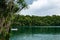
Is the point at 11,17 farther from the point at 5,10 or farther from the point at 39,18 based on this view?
the point at 39,18

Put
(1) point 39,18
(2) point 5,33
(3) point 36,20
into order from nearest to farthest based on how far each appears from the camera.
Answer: (2) point 5,33
(3) point 36,20
(1) point 39,18

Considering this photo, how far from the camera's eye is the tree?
6785 mm

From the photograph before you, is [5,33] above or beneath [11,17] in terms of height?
beneath

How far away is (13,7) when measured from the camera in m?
7.11

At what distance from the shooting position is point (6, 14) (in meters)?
6.92

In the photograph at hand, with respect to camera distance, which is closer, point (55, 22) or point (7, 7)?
point (7, 7)

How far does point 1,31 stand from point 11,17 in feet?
2.21

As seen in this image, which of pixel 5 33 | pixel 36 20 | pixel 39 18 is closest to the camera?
pixel 5 33

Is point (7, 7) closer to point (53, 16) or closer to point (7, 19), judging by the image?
point (7, 19)

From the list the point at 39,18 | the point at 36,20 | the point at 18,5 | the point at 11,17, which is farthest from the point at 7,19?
the point at 39,18

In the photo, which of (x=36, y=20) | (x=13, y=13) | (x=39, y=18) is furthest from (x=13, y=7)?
(x=39, y=18)

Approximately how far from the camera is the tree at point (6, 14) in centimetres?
679

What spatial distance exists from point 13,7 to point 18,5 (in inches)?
8.6

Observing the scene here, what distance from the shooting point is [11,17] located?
719 centimetres
